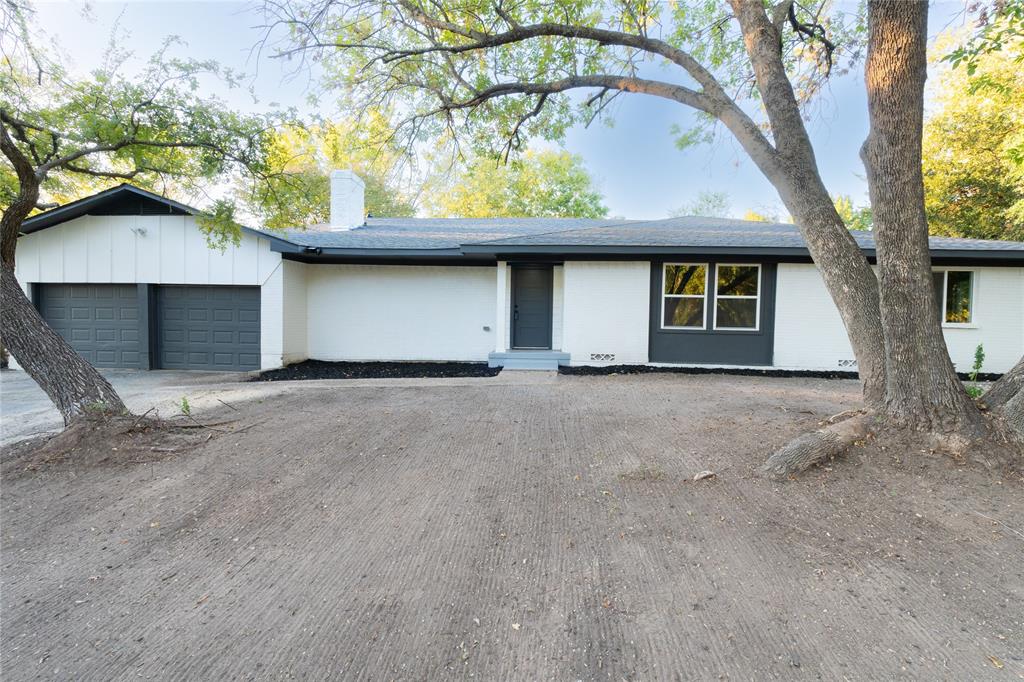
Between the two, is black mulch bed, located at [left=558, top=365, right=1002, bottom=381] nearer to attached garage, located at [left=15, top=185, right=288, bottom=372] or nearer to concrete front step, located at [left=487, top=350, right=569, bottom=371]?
concrete front step, located at [left=487, top=350, right=569, bottom=371]

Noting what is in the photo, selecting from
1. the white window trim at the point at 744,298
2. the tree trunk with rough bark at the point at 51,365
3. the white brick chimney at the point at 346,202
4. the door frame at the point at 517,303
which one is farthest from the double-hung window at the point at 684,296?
the tree trunk with rough bark at the point at 51,365

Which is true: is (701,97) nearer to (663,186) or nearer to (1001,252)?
(1001,252)

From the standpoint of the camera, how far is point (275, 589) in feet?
8.76

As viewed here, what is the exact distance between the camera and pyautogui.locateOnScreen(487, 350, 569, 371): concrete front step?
10188 mm

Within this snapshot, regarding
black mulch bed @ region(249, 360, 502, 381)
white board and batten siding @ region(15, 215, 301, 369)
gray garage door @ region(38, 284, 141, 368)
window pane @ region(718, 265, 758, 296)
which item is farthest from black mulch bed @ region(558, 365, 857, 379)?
gray garage door @ region(38, 284, 141, 368)

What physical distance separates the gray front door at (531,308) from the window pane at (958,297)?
8336 mm

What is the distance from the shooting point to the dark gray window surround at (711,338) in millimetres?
9953

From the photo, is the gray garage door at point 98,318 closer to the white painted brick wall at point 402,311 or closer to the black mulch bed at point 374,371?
the black mulch bed at point 374,371

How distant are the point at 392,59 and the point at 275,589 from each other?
7.15 metres

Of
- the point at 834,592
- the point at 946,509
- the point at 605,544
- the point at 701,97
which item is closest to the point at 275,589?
the point at 605,544

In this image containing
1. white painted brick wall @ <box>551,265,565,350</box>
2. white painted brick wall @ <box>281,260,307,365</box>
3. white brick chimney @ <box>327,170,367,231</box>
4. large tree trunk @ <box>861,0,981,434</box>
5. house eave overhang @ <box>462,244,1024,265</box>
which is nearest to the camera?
large tree trunk @ <box>861,0,981,434</box>

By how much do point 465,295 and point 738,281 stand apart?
6.05 meters

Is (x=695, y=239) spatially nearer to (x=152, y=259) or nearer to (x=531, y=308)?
(x=531, y=308)

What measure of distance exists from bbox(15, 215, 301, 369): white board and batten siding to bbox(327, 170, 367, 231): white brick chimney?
377 cm
